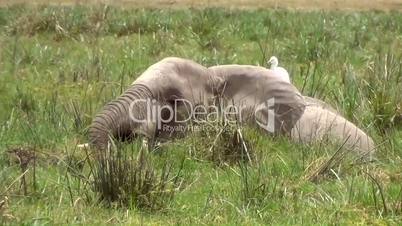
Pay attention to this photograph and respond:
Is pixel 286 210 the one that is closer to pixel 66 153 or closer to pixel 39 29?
pixel 66 153

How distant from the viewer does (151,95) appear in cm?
729

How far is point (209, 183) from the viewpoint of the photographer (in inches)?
257

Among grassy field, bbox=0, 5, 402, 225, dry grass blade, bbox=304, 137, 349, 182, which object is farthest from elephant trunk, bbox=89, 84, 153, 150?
dry grass blade, bbox=304, 137, 349, 182

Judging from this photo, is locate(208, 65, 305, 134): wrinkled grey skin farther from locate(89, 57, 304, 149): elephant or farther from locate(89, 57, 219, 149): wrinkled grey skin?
locate(89, 57, 219, 149): wrinkled grey skin

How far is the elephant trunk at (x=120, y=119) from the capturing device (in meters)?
6.77

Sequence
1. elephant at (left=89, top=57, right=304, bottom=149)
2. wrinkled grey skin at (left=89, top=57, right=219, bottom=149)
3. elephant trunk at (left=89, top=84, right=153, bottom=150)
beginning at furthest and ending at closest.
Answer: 1. elephant at (left=89, top=57, right=304, bottom=149)
2. wrinkled grey skin at (left=89, top=57, right=219, bottom=149)
3. elephant trunk at (left=89, top=84, right=153, bottom=150)

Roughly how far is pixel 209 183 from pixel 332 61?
16.6 feet

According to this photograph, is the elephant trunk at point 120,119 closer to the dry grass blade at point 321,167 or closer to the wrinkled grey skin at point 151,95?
the wrinkled grey skin at point 151,95

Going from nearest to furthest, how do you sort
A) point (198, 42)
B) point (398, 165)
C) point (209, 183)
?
point (209, 183) → point (398, 165) → point (198, 42)

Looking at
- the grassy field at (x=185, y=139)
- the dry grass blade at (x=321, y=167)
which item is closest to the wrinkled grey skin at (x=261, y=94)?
the grassy field at (x=185, y=139)

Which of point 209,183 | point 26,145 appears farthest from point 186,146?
point 26,145

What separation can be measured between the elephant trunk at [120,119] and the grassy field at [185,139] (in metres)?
0.17

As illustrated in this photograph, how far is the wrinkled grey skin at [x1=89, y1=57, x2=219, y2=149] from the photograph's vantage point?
6871 millimetres

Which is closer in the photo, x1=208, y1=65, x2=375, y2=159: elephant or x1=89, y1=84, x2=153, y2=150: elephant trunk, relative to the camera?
x1=89, y1=84, x2=153, y2=150: elephant trunk
